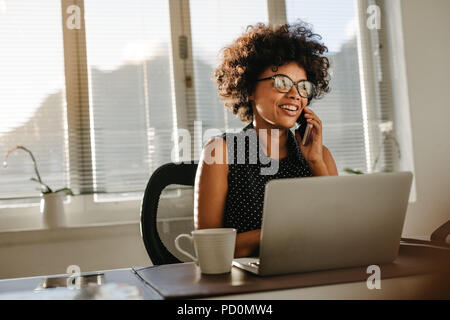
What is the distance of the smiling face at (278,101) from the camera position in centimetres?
141

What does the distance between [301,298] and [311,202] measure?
0.53 feet

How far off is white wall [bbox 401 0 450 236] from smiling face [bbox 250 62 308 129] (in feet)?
4.79

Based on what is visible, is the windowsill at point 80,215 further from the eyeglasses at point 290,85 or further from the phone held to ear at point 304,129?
the eyeglasses at point 290,85

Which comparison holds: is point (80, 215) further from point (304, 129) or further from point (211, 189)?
point (304, 129)

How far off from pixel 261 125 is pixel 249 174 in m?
0.19

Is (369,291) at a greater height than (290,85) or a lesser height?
lesser

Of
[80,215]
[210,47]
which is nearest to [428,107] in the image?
[210,47]

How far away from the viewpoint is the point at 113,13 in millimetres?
2387

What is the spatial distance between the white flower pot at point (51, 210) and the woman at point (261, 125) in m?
0.99

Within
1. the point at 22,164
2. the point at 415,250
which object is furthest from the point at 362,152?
the point at 22,164

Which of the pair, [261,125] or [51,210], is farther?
[51,210]

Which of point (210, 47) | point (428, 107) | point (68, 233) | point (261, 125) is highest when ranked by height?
point (210, 47)

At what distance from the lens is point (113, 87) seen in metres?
2.37

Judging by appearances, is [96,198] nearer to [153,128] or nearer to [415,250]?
[153,128]
